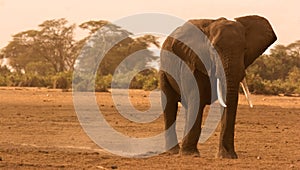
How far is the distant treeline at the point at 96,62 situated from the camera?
41281mm

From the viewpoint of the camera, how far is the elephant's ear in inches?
385

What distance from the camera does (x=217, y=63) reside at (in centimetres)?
921

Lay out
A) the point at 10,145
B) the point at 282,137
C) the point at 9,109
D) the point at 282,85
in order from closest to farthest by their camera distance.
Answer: the point at 10,145 → the point at 282,137 → the point at 9,109 → the point at 282,85

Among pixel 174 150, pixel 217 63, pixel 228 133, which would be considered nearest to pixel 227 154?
pixel 228 133

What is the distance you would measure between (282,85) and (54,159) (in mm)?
32906

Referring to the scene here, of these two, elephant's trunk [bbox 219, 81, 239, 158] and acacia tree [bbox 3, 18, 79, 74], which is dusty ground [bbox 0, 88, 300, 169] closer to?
elephant's trunk [bbox 219, 81, 239, 158]

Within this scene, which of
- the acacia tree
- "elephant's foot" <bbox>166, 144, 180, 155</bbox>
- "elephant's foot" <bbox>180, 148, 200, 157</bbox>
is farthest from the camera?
the acacia tree

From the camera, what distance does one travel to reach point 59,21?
58.8 meters

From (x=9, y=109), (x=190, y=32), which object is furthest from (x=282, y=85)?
(x=190, y=32)

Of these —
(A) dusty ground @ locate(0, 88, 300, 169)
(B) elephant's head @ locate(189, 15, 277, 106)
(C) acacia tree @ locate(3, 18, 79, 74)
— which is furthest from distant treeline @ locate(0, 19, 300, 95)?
(B) elephant's head @ locate(189, 15, 277, 106)

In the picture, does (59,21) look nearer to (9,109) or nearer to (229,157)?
(9,109)

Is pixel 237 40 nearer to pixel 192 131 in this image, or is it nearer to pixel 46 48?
pixel 192 131

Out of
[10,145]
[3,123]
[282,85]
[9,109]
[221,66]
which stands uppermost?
[221,66]

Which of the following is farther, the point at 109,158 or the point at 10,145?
the point at 10,145
